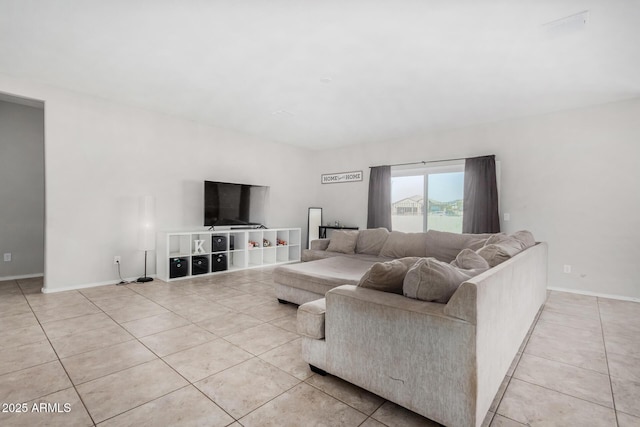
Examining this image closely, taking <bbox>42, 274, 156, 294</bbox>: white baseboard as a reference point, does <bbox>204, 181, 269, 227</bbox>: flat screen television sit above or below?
above

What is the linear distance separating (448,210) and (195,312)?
14.4 feet

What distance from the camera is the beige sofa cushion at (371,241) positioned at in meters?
4.73

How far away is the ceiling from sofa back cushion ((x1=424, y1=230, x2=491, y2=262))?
1.81 metres

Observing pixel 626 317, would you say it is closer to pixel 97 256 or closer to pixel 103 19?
pixel 103 19

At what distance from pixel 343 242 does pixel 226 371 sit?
10.1 ft

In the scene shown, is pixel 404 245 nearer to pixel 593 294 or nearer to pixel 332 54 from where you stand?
pixel 593 294

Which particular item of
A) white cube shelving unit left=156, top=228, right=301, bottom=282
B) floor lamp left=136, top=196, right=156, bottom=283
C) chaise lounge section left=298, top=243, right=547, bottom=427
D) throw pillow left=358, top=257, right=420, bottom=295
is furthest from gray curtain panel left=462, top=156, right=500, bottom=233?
floor lamp left=136, top=196, right=156, bottom=283

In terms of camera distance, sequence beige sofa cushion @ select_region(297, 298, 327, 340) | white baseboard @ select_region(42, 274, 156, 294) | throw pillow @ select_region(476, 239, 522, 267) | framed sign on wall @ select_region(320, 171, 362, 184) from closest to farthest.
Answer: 1. beige sofa cushion @ select_region(297, 298, 327, 340)
2. throw pillow @ select_region(476, 239, 522, 267)
3. white baseboard @ select_region(42, 274, 156, 294)
4. framed sign on wall @ select_region(320, 171, 362, 184)

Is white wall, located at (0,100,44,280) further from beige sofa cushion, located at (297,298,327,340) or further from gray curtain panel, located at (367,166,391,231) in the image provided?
gray curtain panel, located at (367,166,391,231)

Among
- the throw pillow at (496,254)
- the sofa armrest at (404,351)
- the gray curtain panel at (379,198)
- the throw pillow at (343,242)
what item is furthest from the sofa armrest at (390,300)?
the gray curtain panel at (379,198)

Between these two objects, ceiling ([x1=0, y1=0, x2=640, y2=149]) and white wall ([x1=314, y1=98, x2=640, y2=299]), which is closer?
ceiling ([x1=0, y1=0, x2=640, y2=149])

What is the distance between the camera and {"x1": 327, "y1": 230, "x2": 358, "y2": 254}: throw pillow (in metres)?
4.79

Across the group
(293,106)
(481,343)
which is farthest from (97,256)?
(481,343)

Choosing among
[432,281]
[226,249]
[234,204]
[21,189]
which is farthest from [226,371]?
[21,189]
